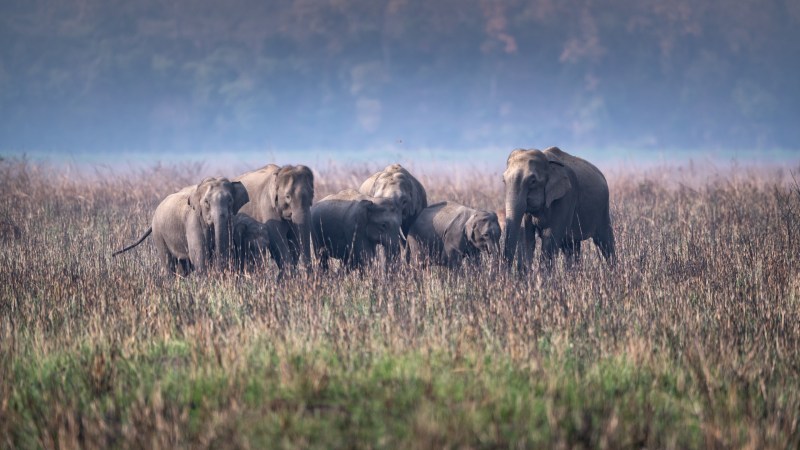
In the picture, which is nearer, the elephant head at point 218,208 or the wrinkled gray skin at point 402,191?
the elephant head at point 218,208

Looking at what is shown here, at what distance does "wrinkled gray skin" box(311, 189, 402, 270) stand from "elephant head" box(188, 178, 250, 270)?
3.34ft

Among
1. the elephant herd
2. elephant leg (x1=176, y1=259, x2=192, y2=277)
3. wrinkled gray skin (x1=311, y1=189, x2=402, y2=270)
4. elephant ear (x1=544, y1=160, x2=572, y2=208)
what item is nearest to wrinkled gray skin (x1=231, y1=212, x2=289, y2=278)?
the elephant herd

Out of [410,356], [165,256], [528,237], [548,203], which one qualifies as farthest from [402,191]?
[410,356]

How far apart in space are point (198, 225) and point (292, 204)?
104cm

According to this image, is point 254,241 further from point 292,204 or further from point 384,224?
point 384,224

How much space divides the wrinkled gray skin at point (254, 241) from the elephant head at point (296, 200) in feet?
0.66

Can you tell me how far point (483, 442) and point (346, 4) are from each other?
102 meters

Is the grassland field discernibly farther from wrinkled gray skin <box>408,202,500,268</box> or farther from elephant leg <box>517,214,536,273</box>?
elephant leg <box>517,214,536,273</box>

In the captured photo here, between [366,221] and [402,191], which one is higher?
[402,191]

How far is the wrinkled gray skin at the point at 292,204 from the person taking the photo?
38.1ft

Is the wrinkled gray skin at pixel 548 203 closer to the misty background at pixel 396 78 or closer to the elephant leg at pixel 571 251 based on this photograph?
the elephant leg at pixel 571 251

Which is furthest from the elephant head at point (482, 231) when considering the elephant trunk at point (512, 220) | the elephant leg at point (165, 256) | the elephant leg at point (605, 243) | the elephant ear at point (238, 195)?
the elephant leg at point (165, 256)

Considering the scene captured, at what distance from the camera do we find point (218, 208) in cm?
1111

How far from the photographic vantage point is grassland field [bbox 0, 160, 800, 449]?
5.95 metres
